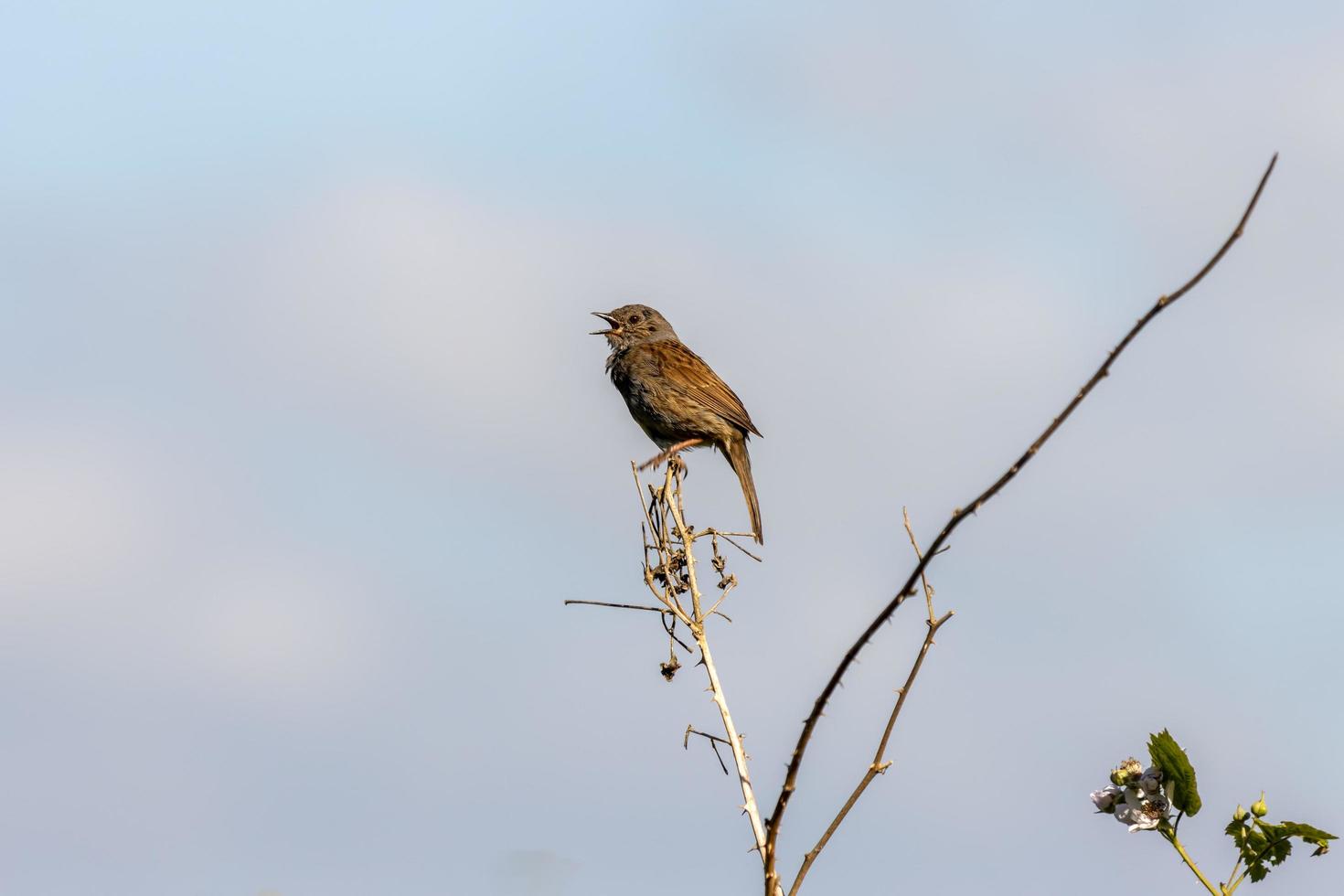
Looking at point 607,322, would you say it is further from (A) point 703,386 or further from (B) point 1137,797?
(B) point 1137,797

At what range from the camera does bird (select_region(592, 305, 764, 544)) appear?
11.3m

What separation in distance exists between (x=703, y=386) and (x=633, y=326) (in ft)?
4.36

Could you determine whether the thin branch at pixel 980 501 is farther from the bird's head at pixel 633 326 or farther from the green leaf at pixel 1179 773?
the bird's head at pixel 633 326

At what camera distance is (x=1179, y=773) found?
126 inches

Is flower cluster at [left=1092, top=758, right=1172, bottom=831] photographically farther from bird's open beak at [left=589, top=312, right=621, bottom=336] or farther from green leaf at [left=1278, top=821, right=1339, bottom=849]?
bird's open beak at [left=589, top=312, right=621, bottom=336]

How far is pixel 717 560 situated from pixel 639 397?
18.5ft

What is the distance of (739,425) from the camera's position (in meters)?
11.4

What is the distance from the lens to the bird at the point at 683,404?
443 inches

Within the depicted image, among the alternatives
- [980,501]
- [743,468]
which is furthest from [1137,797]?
[743,468]

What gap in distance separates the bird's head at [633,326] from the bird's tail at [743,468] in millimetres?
1466

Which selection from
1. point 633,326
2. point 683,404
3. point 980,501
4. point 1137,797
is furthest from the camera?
point 633,326

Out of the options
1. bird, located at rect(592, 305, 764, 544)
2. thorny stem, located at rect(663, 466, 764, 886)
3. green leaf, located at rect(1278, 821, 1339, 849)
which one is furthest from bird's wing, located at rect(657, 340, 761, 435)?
green leaf, located at rect(1278, 821, 1339, 849)

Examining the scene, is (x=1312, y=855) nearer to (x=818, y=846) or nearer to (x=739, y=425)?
(x=818, y=846)

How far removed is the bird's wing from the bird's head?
1.69ft
